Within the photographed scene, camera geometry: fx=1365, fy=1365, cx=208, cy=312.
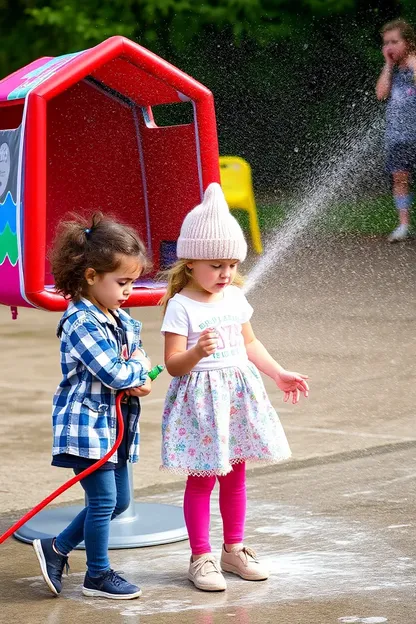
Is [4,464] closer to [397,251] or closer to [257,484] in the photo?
[257,484]

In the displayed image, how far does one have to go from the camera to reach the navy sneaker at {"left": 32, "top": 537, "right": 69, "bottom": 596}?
4168 mm

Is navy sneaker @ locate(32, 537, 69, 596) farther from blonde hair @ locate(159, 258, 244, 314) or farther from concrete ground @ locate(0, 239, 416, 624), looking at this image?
blonde hair @ locate(159, 258, 244, 314)

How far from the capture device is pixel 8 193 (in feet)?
15.3

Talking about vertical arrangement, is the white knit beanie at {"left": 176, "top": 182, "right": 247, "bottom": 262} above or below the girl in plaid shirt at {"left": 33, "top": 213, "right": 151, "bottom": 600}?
above

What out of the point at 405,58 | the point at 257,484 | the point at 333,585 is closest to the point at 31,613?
the point at 333,585

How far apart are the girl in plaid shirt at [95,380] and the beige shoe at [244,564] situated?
0.37m

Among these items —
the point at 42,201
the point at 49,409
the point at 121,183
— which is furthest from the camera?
the point at 49,409

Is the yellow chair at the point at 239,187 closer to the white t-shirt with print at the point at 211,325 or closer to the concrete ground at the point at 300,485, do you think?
the concrete ground at the point at 300,485

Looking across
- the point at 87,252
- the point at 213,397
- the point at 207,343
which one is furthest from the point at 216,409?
the point at 87,252

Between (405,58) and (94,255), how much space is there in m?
10.0

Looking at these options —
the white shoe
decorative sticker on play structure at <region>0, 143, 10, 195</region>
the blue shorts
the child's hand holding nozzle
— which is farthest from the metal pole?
the white shoe

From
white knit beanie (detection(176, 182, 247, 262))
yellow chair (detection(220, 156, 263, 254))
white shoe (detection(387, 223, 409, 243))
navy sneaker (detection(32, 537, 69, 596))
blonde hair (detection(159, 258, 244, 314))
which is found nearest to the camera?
navy sneaker (detection(32, 537, 69, 596))

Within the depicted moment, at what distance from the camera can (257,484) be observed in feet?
18.4

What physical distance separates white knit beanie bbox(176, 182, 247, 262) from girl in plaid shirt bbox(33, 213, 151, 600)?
0.61 feet
